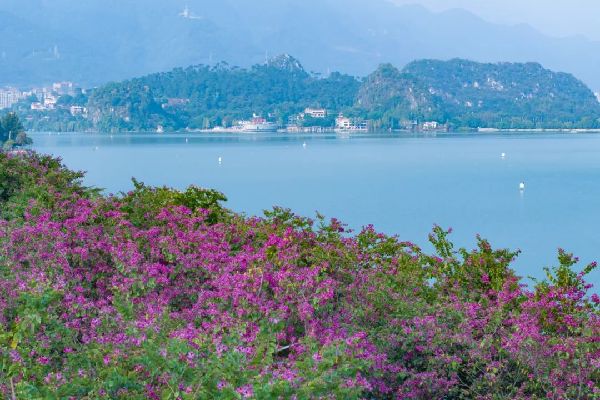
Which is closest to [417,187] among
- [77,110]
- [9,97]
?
[77,110]

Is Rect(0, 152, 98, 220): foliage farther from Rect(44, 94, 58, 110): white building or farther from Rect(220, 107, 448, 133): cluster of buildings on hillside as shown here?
Rect(44, 94, 58, 110): white building

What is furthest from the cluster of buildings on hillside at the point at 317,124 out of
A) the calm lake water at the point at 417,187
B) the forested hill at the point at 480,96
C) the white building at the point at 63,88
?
the calm lake water at the point at 417,187

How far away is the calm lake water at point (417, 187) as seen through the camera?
963 inches

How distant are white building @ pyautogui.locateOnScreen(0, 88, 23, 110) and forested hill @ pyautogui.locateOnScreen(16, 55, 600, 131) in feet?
37.9

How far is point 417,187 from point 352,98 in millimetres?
132155

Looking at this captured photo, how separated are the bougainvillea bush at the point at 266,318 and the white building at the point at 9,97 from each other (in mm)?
167044

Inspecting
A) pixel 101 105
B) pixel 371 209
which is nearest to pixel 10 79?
pixel 101 105

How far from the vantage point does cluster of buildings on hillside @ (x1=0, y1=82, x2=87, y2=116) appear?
157625 mm

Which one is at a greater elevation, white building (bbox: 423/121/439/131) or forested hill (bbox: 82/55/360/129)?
forested hill (bbox: 82/55/360/129)

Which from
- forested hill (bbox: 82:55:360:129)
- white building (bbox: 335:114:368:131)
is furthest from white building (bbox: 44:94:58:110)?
white building (bbox: 335:114:368:131)

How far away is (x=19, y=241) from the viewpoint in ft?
18.6

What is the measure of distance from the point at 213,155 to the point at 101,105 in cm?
8123

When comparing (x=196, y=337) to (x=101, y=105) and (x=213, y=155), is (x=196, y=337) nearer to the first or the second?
(x=213, y=155)

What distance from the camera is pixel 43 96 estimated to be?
17262 centimetres
